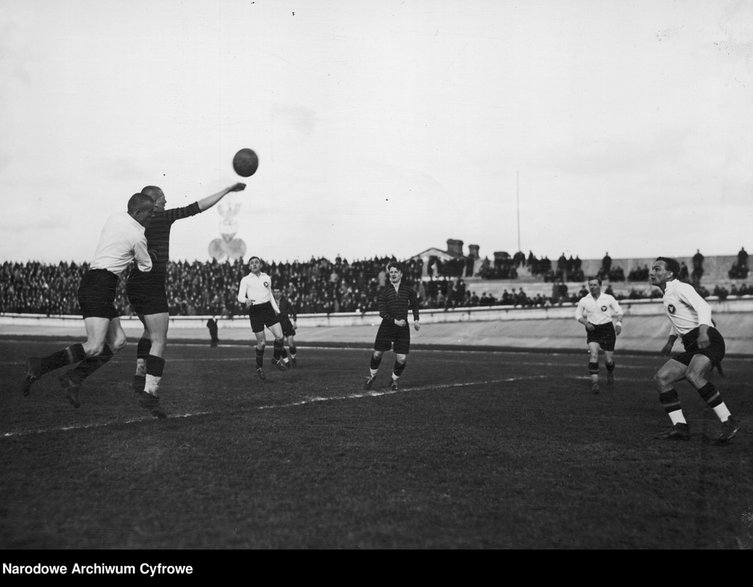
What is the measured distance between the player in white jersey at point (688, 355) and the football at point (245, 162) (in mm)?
4959

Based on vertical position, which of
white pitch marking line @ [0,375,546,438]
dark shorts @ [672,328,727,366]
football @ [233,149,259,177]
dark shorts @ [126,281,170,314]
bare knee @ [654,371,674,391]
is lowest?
white pitch marking line @ [0,375,546,438]

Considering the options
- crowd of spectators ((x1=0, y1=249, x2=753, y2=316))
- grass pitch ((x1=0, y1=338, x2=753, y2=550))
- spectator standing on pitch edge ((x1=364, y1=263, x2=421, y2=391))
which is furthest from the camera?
crowd of spectators ((x1=0, y1=249, x2=753, y2=316))

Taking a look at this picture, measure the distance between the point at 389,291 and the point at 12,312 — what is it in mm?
35067

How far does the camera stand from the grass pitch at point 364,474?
174 inches

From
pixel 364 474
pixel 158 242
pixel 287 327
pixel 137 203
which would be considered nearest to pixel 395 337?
pixel 158 242

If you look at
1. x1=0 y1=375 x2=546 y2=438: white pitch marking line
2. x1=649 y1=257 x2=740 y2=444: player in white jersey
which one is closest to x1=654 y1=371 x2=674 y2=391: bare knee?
x1=649 y1=257 x2=740 y2=444: player in white jersey

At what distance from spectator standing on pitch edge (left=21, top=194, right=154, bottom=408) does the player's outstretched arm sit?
62 cm

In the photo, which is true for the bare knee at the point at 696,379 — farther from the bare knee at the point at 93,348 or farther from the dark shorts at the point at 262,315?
the dark shorts at the point at 262,315

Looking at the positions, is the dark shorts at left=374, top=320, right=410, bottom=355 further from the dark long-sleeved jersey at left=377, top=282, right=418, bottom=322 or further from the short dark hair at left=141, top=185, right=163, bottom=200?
the short dark hair at left=141, top=185, right=163, bottom=200

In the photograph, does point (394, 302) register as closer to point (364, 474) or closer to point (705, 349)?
point (705, 349)

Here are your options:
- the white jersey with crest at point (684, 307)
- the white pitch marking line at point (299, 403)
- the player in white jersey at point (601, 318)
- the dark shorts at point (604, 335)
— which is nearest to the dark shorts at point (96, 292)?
the white pitch marking line at point (299, 403)

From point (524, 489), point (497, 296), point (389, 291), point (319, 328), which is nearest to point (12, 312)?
point (319, 328)

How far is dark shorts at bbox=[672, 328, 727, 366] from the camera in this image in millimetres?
8070
